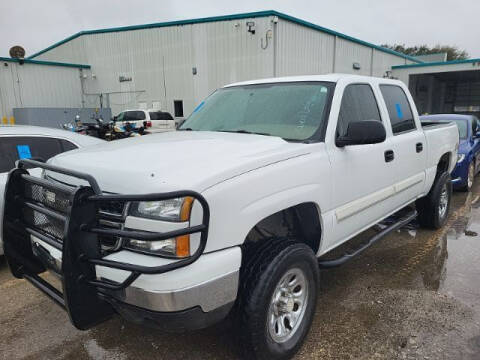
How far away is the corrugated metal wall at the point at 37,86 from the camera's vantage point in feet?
72.6

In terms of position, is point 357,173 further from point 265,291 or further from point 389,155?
point 265,291

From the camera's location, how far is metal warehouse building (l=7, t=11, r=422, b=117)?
20.2 metres

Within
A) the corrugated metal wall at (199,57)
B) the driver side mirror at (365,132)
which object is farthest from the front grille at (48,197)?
the corrugated metal wall at (199,57)

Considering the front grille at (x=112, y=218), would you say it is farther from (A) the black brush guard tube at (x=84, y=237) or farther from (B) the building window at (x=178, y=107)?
(B) the building window at (x=178, y=107)

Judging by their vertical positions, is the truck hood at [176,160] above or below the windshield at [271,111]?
below

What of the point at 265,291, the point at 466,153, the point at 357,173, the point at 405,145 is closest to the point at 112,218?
the point at 265,291

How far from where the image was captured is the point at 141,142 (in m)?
2.98

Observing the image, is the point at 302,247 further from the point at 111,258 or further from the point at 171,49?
the point at 171,49

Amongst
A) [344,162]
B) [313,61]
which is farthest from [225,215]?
[313,61]

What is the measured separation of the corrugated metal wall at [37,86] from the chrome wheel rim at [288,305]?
2421cm

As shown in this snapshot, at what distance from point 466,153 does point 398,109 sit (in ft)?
13.7

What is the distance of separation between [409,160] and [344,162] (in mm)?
1453

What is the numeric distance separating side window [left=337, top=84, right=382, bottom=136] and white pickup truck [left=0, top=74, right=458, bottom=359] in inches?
0.7

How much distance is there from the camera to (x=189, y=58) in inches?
905
